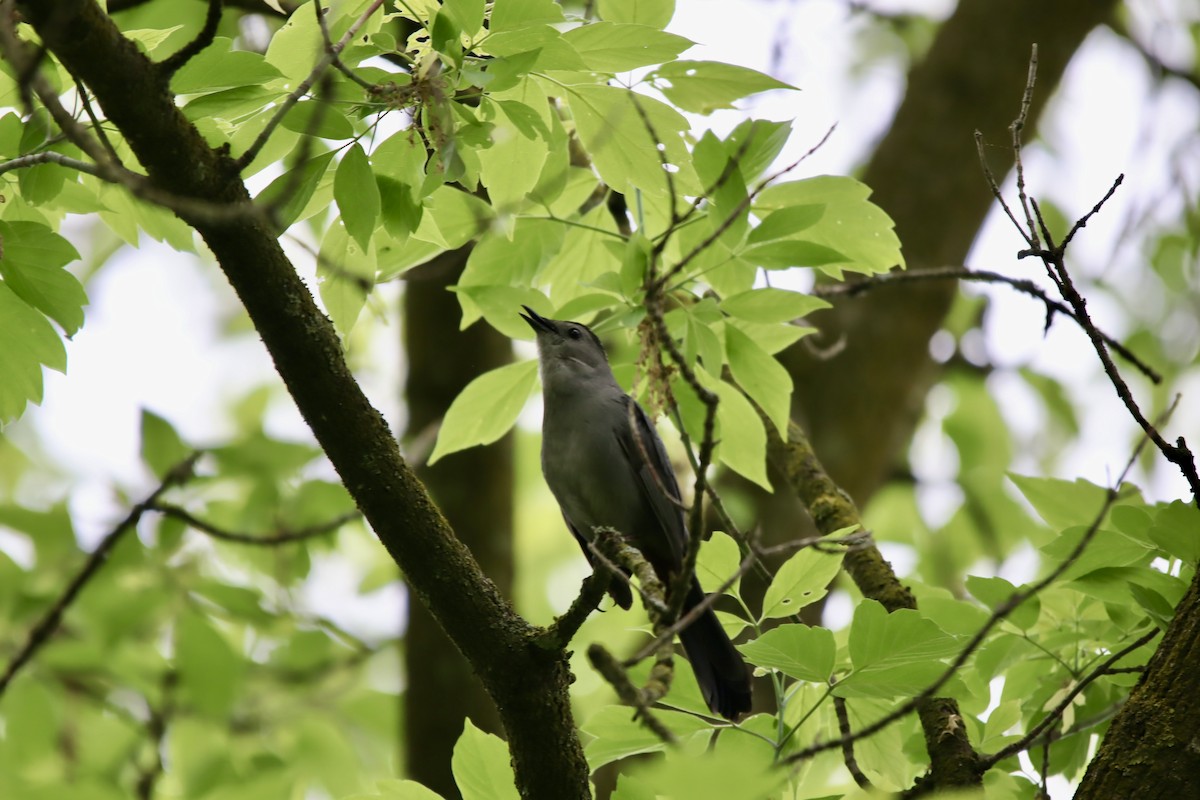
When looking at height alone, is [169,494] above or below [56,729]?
above

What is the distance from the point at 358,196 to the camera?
2727 mm

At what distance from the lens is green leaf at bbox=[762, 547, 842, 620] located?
2795mm

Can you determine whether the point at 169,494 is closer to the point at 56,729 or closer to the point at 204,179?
the point at 56,729

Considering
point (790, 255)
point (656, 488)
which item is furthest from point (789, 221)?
point (656, 488)

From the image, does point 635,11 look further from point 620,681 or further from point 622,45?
point 620,681

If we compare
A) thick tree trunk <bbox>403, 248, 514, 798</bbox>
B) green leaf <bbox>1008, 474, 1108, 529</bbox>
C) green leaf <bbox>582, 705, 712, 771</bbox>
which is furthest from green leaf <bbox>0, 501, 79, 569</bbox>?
green leaf <bbox>1008, 474, 1108, 529</bbox>

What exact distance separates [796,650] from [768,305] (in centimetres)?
96

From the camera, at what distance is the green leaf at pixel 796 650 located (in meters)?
2.57

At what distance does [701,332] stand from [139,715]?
3.79m

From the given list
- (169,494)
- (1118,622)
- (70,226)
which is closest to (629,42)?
(1118,622)

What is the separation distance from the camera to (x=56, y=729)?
4816mm

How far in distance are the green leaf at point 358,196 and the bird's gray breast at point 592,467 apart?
2.32 meters

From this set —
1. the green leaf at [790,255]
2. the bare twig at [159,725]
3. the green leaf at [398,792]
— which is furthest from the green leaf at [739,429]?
the bare twig at [159,725]

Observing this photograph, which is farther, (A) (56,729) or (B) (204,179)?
(A) (56,729)
